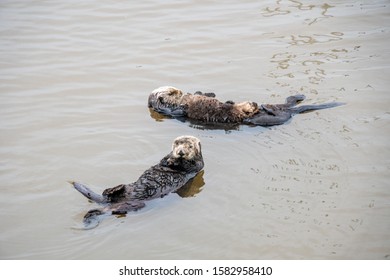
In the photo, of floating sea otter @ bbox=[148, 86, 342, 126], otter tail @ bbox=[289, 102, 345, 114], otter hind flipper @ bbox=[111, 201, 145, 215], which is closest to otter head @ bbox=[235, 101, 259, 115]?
floating sea otter @ bbox=[148, 86, 342, 126]

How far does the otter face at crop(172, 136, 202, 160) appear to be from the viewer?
222 inches

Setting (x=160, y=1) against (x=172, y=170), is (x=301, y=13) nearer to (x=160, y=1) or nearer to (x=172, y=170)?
(x=160, y=1)

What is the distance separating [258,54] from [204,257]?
4203mm

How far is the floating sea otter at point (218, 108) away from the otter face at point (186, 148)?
0.93 metres

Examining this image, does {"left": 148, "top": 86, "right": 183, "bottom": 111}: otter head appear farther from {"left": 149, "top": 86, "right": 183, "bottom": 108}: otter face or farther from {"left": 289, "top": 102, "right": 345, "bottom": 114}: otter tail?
{"left": 289, "top": 102, "right": 345, "bottom": 114}: otter tail

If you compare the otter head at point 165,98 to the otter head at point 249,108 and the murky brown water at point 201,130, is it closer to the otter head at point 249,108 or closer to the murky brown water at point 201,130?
the murky brown water at point 201,130

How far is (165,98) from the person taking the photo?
707 centimetres

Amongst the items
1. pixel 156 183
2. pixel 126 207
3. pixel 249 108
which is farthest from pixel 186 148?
pixel 249 108

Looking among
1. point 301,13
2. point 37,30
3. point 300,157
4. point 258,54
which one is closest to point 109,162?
point 300,157

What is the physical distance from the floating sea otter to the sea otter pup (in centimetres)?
93

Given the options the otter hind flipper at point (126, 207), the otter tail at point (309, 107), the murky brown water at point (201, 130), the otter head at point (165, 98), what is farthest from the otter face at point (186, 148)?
the otter tail at point (309, 107)

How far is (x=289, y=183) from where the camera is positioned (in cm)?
557

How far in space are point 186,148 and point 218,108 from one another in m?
1.20

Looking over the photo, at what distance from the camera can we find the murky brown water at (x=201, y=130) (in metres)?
4.91
